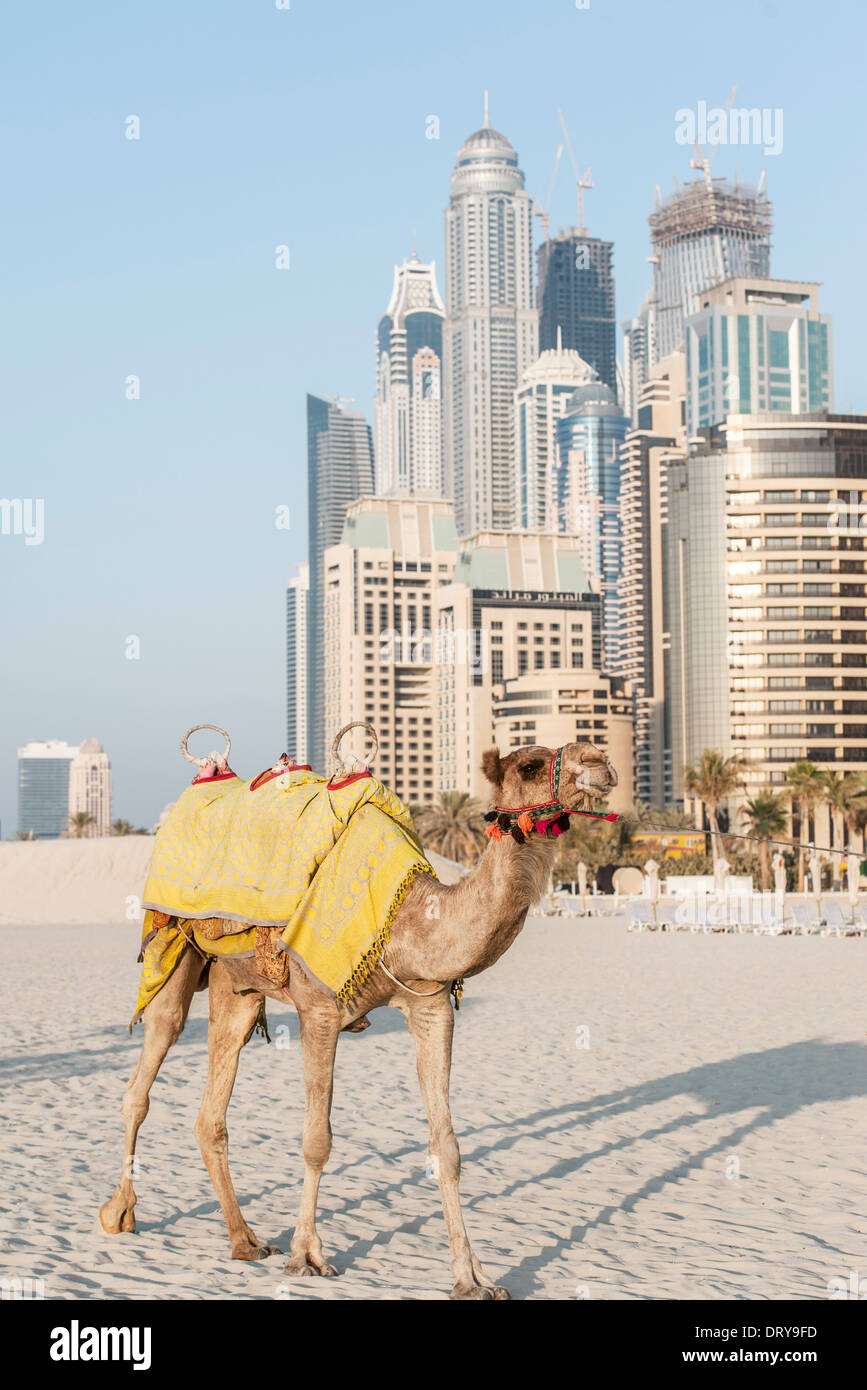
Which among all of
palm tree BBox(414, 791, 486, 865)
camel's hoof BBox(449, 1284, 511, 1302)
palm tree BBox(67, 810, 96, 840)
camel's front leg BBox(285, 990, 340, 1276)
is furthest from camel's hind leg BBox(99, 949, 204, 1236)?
palm tree BBox(67, 810, 96, 840)

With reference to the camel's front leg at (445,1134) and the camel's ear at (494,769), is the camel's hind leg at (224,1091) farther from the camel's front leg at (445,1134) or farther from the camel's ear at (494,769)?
the camel's ear at (494,769)

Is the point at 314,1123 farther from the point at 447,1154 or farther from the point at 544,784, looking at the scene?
the point at 544,784

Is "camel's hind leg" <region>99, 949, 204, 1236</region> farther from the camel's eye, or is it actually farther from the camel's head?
the camel's eye

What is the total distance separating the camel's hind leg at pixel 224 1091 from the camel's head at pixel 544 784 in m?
2.76

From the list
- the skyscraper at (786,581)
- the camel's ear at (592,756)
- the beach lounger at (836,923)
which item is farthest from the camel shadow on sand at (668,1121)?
the skyscraper at (786,581)

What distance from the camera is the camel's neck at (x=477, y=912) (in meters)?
7.47

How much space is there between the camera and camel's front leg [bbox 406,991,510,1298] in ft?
24.6

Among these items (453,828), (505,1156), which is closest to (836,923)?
(505,1156)

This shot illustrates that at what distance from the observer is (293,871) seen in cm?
844

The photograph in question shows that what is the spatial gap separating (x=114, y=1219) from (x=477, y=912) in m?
3.54

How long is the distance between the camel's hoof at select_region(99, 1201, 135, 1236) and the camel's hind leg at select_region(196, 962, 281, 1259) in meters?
0.67
